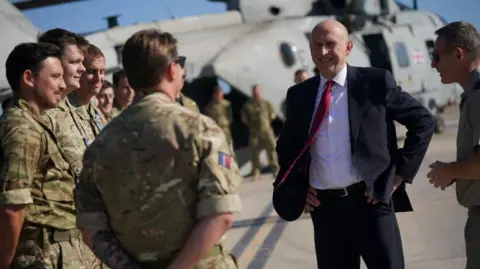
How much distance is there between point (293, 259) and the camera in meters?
7.20

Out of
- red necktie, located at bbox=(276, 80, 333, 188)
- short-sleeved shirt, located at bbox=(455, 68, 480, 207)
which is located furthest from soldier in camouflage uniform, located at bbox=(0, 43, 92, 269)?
Answer: short-sleeved shirt, located at bbox=(455, 68, 480, 207)

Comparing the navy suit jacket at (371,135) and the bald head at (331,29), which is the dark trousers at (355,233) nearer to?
the navy suit jacket at (371,135)

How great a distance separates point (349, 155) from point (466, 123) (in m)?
0.60

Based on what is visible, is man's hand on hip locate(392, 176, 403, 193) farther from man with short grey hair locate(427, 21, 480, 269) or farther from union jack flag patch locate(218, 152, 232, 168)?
union jack flag patch locate(218, 152, 232, 168)

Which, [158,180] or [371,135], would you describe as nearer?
[158,180]

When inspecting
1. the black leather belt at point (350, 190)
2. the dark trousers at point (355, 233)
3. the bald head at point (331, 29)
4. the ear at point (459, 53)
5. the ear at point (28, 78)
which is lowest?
the dark trousers at point (355, 233)

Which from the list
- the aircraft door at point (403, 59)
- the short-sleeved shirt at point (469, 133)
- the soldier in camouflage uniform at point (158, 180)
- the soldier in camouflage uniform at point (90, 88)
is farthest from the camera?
the aircraft door at point (403, 59)

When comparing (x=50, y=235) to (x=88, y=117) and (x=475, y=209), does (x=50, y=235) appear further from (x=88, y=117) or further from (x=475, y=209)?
(x=475, y=209)

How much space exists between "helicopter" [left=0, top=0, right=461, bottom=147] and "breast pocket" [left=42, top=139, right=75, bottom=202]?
28.1 feet

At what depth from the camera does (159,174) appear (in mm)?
2473

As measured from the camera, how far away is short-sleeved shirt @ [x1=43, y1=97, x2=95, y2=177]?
3705mm

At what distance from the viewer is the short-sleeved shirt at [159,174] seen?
8.00 ft

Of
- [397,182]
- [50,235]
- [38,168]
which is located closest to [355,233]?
[397,182]

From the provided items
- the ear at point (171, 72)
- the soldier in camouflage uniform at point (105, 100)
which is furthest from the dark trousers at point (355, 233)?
the soldier in camouflage uniform at point (105, 100)
